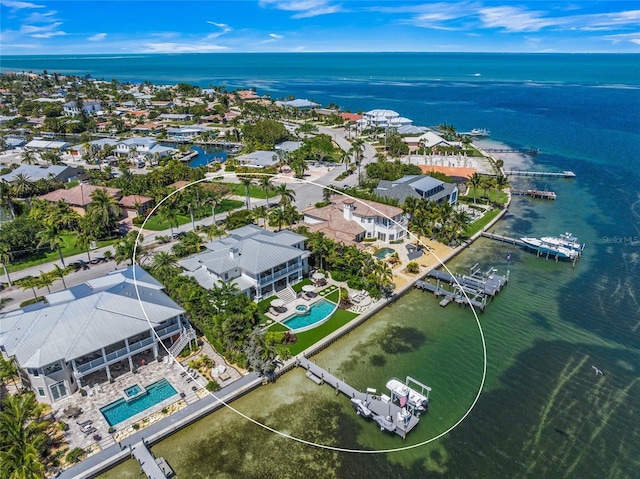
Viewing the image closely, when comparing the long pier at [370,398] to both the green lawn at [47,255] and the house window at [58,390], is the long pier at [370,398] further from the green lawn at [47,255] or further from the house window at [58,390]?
the green lawn at [47,255]

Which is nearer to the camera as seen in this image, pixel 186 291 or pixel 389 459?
pixel 389 459

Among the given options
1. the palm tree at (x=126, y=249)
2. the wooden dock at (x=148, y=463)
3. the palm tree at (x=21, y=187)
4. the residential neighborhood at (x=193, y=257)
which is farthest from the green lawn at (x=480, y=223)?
the palm tree at (x=21, y=187)

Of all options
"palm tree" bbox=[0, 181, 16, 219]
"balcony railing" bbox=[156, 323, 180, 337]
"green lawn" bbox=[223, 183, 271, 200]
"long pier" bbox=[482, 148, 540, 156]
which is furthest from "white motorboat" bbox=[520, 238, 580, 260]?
"palm tree" bbox=[0, 181, 16, 219]

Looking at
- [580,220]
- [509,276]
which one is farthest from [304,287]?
[580,220]

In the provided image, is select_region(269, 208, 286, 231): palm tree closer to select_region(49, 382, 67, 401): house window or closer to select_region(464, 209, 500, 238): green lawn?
select_region(464, 209, 500, 238): green lawn

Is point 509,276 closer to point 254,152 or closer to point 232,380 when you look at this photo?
point 232,380

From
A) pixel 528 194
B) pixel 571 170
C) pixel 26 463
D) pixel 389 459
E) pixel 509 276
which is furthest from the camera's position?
pixel 571 170
